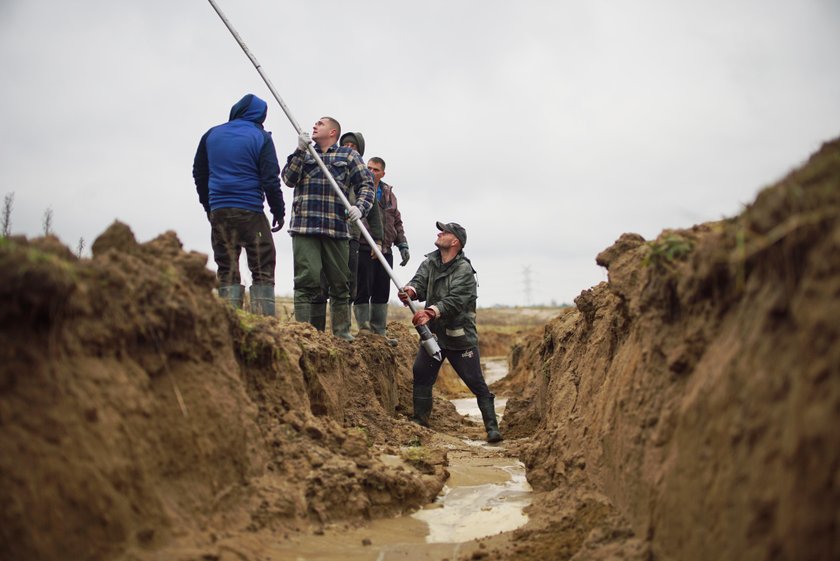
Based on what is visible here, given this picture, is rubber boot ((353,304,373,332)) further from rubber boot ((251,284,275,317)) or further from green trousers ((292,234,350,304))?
rubber boot ((251,284,275,317))

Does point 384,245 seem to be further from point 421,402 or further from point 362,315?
point 421,402

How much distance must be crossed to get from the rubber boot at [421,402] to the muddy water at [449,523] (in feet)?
4.86

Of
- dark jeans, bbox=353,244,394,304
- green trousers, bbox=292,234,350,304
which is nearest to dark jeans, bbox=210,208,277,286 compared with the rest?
green trousers, bbox=292,234,350,304

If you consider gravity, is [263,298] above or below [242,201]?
below

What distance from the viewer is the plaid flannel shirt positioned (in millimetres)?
7293

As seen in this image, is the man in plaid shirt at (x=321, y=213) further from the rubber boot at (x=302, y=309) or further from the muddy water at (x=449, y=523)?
the muddy water at (x=449, y=523)

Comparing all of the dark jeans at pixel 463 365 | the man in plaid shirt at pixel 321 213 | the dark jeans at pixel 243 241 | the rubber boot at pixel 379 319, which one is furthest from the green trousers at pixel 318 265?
the rubber boot at pixel 379 319

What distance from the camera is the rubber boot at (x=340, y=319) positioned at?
25.8 feet

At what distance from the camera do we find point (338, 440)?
4.95m

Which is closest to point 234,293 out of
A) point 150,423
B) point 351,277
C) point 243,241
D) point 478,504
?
point 243,241

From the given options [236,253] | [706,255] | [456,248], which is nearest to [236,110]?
[236,253]

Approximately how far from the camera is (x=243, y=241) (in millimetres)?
6598

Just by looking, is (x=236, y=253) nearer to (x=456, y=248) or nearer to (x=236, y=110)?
(x=236, y=110)

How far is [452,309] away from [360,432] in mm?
2797
